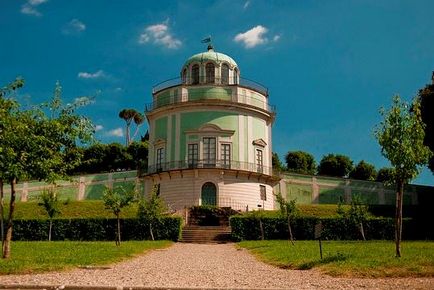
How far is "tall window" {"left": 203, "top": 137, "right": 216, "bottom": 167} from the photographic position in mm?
40469

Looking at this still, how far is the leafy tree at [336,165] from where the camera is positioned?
222 feet

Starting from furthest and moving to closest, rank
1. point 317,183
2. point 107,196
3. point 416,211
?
point 317,183 < point 416,211 < point 107,196

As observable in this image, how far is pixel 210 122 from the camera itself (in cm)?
4147

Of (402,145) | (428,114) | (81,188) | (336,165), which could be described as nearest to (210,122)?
(81,188)

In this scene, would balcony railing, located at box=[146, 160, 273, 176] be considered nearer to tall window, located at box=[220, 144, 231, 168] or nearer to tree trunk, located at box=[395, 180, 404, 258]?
tall window, located at box=[220, 144, 231, 168]

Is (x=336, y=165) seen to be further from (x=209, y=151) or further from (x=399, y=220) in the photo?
(x=399, y=220)

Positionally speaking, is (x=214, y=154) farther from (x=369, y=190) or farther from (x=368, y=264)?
(x=368, y=264)

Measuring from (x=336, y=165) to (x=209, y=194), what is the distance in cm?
3293

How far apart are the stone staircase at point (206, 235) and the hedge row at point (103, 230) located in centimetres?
104

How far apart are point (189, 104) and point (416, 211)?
21527mm

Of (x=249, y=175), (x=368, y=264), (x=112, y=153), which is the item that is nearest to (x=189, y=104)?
(x=249, y=175)

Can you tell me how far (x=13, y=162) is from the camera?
1369 centimetres

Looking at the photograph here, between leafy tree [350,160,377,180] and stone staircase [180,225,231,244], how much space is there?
41331 millimetres

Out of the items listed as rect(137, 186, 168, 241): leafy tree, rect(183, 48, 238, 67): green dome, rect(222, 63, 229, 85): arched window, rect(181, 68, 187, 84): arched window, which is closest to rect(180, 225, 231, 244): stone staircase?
rect(137, 186, 168, 241): leafy tree
